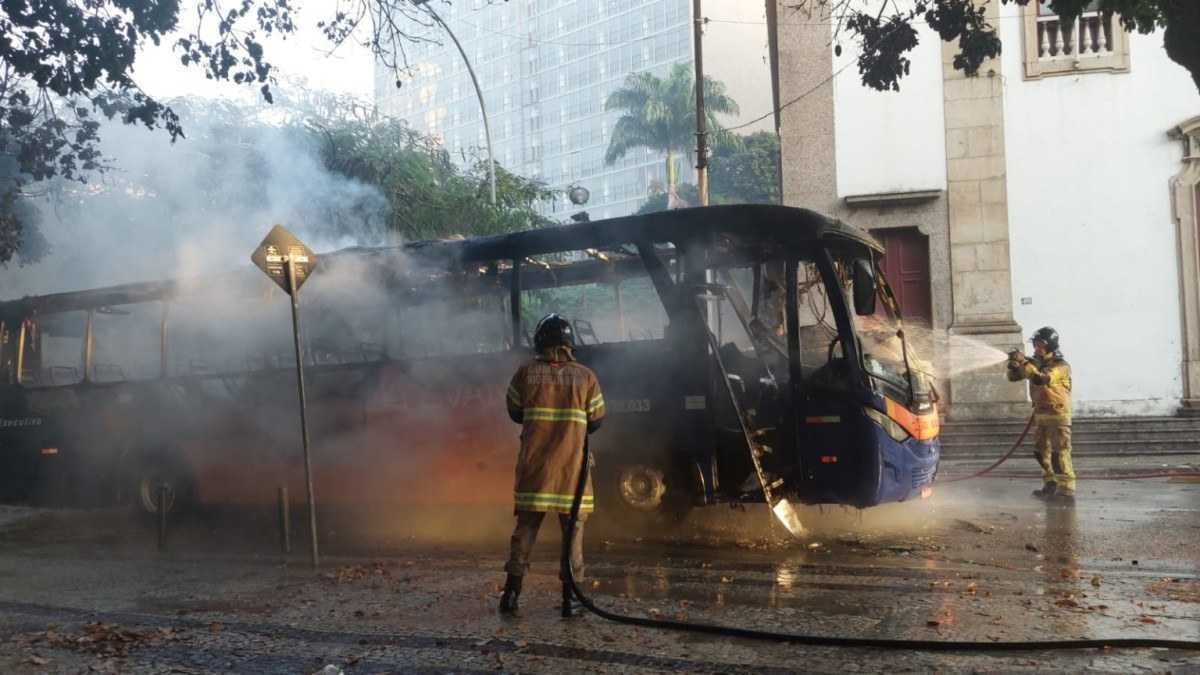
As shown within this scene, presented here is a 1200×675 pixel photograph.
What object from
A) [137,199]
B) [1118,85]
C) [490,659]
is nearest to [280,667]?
[490,659]

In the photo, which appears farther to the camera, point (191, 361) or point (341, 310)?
point (191, 361)

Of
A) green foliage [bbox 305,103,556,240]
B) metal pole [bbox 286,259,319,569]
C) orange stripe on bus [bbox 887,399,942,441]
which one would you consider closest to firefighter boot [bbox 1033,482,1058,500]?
orange stripe on bus [bbox 887,399,942,441]

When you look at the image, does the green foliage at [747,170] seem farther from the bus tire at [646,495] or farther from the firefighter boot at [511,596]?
the firefighter boot at [511,596]

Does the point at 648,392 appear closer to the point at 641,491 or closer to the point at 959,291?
the point at 641,491

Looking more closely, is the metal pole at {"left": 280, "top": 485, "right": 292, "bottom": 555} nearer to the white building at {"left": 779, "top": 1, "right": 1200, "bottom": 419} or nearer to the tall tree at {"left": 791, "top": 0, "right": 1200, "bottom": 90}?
the tall tree at {"left": 791, "top": 0, "right": 1200, "bottom": 90}

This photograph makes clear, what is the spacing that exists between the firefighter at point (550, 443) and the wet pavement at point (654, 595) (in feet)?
1.21

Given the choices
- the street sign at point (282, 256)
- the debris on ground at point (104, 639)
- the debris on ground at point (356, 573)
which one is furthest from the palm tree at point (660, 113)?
the debris on ground at point (104, 639)

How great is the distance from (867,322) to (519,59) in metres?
124

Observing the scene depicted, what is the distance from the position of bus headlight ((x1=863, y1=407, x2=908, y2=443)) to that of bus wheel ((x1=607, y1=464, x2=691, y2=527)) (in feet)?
5.54

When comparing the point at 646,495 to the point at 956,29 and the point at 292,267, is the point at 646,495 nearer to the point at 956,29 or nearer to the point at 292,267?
the point at 292,267

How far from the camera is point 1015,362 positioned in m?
11.4

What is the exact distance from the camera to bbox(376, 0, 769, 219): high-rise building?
11031 centimetres

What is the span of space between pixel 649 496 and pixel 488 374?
80.6 inches

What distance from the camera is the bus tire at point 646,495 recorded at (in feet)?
28.9
